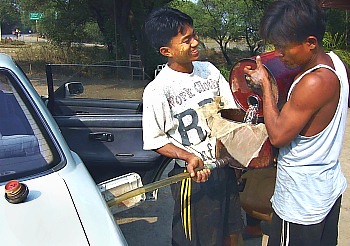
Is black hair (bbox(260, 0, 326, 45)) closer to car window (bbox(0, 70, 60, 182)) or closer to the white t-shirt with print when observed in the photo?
the white t-shirt with print

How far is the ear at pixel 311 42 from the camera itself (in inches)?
71.4

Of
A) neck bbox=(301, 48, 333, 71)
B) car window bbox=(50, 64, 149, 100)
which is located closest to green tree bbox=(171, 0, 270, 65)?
car window bbox=(50, 64, 149, 100)

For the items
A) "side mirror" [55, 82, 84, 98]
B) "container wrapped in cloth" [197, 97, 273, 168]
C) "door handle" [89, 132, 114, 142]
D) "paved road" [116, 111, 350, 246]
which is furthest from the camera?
"side mirror" [55, 82, 84, 98]

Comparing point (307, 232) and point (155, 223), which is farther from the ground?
point (307, 232)

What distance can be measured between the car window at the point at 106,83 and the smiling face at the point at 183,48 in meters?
1.58

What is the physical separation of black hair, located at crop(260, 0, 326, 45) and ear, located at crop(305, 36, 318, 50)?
0.01 m

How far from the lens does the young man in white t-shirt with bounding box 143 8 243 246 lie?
2113 millimetres

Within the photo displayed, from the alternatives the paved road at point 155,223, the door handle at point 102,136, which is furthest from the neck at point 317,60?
the paved road at point 155,223

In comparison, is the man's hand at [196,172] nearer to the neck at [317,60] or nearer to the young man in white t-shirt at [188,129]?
the young man in white t-shirt at [188,129]

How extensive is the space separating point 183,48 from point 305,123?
74 cm

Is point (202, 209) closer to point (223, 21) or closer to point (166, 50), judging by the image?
point (166, 50)

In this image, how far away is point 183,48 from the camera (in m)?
2.18

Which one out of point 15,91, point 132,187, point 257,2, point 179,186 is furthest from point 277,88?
point 257,2

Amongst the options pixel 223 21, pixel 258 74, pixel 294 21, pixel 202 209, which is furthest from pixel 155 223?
pixel 223 21
